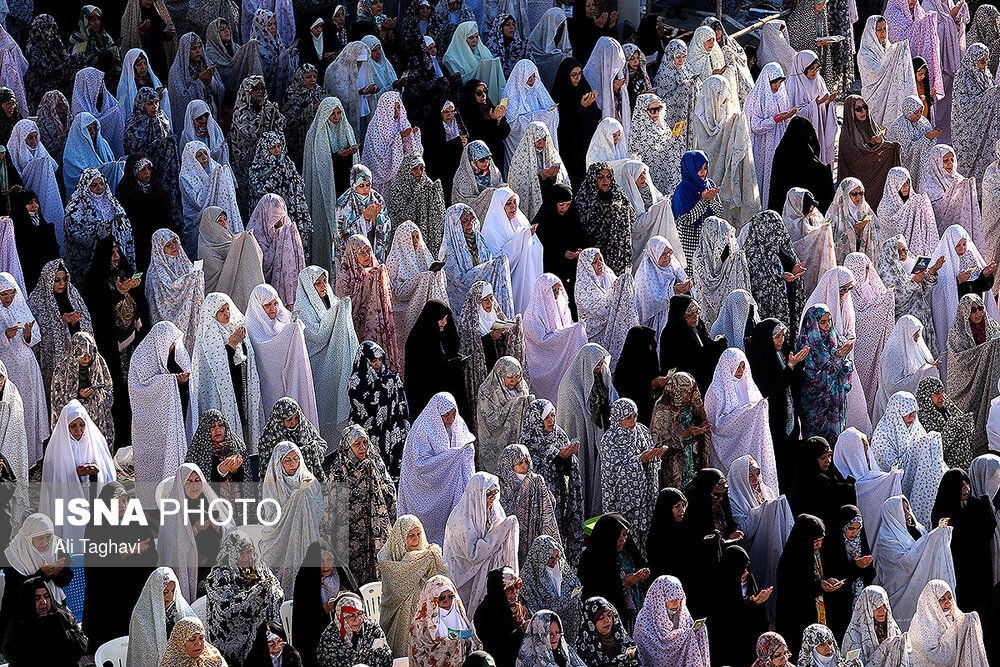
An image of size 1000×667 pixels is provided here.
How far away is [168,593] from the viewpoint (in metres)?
9.86

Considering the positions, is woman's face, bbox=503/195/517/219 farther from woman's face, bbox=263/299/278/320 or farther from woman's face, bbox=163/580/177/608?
woman's face, bbox=163/580/177/608

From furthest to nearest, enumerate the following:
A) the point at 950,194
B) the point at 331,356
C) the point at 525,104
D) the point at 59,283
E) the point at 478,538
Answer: the point at 525,104 → the point at 950,194 → the point at 331,356 → the point at 59,283 → the point at 478,538

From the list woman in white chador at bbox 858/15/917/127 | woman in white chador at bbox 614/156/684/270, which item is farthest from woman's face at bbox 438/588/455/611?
woman in white chador at bbox 858/15/917/127

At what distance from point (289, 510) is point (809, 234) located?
4852mm

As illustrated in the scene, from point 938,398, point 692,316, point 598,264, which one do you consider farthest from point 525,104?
point 938,398

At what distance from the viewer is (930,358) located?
1281 cm

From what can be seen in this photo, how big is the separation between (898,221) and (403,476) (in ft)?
16.0

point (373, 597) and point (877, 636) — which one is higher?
→ point (373, 597)

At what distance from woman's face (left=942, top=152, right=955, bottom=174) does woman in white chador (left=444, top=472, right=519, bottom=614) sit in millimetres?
5578

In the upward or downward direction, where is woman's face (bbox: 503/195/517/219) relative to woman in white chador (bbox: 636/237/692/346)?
upward

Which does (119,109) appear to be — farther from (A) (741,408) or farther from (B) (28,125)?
(A) (741,408)

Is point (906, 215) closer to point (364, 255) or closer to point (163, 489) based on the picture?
point (364, 255)

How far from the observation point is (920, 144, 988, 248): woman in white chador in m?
14.5

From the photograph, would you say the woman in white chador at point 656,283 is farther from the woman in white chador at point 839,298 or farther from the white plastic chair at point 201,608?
the white plastic chair at point 201,608
